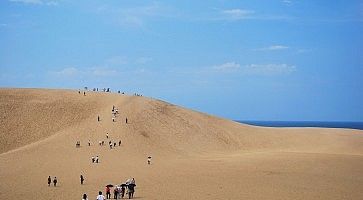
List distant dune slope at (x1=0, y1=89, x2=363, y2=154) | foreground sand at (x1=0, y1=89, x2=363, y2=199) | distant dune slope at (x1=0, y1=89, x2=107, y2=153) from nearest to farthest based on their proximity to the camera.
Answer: foreground sand at (x1=0, y1=89, x2=363, y2=199)
distant dune slope at (x1=0, y1=89, x2=107, y2=153)
distant dune slope at (x1=0, y1=89, x2=363, y2=154)

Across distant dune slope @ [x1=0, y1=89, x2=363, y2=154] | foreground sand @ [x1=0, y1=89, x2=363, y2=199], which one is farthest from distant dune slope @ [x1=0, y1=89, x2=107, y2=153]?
foreground sand @ [x1=0, y1=89, x2=363, y2=199]

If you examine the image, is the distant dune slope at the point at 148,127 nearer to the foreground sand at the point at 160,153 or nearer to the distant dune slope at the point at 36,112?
the distant dune slope at the point at 36,112

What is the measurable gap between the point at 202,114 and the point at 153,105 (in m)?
7.86

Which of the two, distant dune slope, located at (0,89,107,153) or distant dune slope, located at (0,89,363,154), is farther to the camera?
distant dune slope, located at (0,89,363,154)

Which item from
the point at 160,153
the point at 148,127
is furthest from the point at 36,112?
the point at 160,153

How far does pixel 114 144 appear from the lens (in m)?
43.8

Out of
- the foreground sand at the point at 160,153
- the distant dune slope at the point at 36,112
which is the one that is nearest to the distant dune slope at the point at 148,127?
the distant dune slope at the point at 36,112

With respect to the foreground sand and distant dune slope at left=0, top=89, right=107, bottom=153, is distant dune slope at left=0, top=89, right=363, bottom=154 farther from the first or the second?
the foreground sand

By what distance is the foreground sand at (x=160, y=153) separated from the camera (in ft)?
86.0

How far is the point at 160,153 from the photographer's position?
43.1m

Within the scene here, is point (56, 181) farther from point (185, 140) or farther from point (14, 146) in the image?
point (185, 140)

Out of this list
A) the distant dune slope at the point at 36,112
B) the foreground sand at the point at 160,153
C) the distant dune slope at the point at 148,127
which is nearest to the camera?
the foreground sand at the point at 160,153

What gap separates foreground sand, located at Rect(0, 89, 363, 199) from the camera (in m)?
26.2

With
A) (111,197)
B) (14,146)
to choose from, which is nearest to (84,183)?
(111,197)
